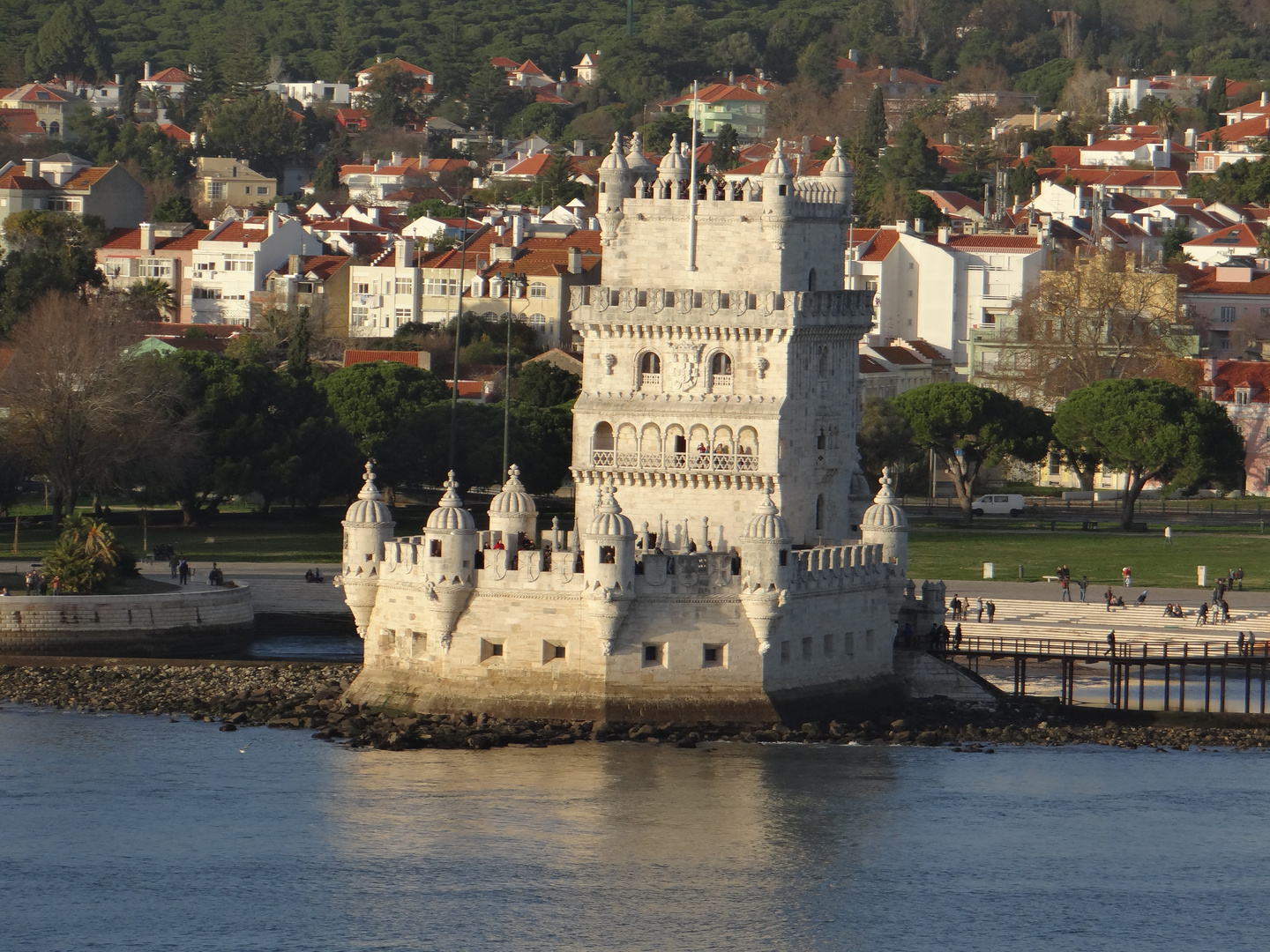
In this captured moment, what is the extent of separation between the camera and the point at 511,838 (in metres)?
70.2

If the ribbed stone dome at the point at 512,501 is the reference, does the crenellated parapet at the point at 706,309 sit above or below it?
above

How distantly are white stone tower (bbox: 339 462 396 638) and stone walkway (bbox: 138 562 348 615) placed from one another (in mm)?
15392

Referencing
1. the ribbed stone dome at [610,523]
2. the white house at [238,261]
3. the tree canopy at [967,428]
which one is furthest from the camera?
the white house at [238,261]

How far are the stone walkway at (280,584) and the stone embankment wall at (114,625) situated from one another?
3.54 metres

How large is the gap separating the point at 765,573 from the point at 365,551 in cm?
1054

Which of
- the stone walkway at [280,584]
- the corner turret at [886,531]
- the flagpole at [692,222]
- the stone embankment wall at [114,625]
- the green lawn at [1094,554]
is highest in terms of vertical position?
the flagpole at [692,222]

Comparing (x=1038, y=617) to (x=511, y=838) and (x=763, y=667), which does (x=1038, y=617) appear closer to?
(x=763, y=667)

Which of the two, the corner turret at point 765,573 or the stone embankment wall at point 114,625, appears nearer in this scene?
the corner turret at point 765,573

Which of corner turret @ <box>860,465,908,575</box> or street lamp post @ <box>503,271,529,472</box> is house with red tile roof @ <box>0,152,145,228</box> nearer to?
street lamp post @ <box>503,271,529,472</box>

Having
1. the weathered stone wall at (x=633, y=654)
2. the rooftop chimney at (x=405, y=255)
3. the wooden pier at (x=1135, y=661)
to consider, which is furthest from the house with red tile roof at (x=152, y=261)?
the weathered stone wall at (x=633, y=654)

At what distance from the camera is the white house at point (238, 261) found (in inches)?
7101

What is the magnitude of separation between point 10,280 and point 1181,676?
6821cm

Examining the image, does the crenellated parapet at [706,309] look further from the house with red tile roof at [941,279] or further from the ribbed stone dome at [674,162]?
the house with red tile roof at [941,279]

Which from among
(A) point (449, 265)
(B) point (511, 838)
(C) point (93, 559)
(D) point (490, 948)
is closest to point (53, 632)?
(C) point (93, 559)
